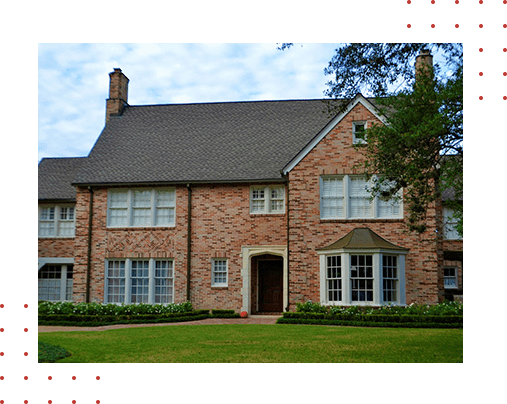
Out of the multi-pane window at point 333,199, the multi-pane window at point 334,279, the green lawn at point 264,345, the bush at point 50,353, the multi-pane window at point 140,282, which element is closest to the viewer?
the bush at point 50,353

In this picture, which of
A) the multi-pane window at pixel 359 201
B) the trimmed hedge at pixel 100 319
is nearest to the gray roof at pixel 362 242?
the multi-pane window at pixel 359 201

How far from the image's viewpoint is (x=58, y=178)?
26781 mm

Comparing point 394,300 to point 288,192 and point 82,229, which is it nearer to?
point 288,192

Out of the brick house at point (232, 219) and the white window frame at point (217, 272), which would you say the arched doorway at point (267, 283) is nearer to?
the brick house at point (232, 219)

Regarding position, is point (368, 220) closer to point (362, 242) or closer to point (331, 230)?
point (362, 242)

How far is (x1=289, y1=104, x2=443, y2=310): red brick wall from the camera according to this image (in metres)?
19.9

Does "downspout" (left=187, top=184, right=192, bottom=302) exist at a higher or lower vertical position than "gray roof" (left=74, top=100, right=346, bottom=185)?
lower

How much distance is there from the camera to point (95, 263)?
75.2 feet

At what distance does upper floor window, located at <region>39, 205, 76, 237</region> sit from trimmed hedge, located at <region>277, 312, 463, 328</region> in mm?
12486

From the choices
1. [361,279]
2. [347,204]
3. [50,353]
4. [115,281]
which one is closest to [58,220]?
[115,281]

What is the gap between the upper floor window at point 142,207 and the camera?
22953mm

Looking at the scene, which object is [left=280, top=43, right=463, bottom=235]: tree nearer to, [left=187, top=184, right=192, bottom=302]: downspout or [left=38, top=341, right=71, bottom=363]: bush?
[left=38, top=341, right=71, bottom=363]: bush

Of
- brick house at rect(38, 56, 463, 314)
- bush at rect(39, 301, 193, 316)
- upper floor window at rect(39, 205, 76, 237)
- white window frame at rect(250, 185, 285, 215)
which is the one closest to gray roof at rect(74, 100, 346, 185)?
→ brick house at rect(38, 56, 463, 314)

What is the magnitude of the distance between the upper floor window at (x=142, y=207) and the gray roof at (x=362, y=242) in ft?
23.6
